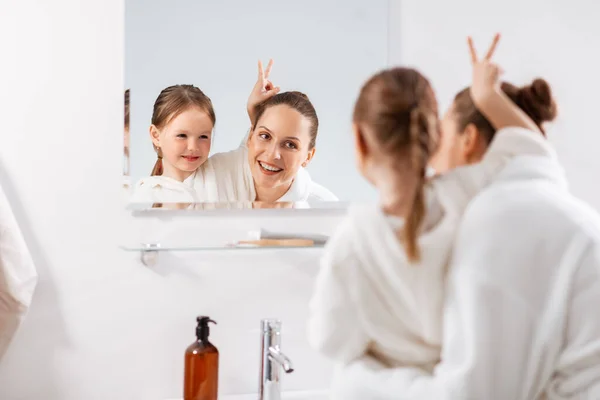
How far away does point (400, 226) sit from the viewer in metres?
0.79

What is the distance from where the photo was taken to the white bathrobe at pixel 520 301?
2.48 ft

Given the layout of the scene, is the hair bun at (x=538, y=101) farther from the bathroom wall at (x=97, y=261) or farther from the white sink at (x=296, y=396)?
Result: the white sink at (x=296, y=396)

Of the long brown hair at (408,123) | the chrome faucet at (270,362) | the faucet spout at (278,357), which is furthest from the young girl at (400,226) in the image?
the chrome faucet at (270,362)

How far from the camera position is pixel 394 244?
78 cm

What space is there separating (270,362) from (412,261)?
0.60 meters

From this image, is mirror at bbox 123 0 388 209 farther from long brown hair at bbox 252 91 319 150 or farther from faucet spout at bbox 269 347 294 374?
faucet spout at bbox 269 347 294 374

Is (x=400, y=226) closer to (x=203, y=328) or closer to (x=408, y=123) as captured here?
(x=408, y=123)

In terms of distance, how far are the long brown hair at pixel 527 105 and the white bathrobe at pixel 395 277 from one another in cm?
7

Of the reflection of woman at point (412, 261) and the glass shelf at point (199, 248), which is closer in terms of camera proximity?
the reflection of woman at point (412, 261)

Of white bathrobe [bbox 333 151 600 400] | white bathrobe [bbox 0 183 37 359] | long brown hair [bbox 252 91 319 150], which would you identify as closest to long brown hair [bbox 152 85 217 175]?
long brown hair [bbox 252 91 319 150]

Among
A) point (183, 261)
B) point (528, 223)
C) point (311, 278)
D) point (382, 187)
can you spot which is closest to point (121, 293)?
point (183, 261)

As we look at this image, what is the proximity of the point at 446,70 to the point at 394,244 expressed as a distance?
80cm

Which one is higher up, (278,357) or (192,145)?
(192,145)

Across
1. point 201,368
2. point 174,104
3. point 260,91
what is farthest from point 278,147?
point 201,368
